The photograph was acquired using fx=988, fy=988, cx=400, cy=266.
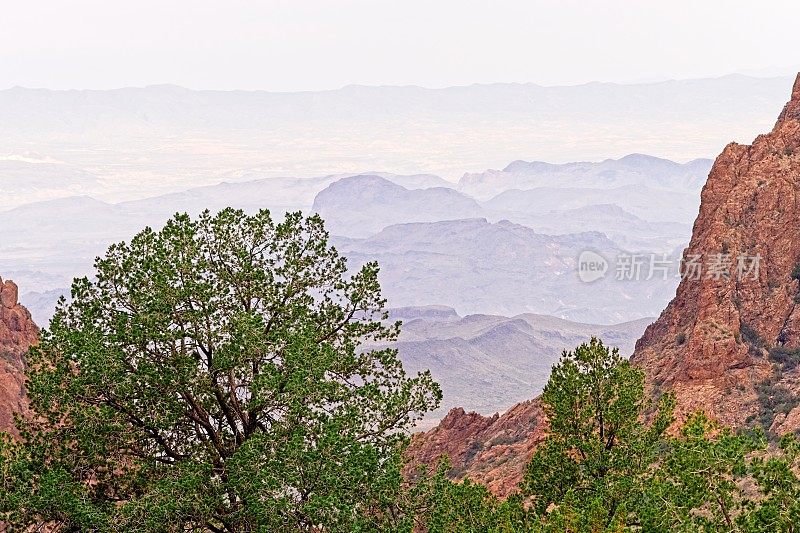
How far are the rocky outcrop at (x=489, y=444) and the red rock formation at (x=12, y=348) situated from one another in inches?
1063

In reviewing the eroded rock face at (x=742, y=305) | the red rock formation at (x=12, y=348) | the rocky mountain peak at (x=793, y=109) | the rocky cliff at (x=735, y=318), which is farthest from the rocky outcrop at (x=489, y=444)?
the rocky mountain peak at (x=793, y=109)

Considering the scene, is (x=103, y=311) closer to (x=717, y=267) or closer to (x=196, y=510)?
(x=196, y=510)

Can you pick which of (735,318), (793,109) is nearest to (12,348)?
(735,318)

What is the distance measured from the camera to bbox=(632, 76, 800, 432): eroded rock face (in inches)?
2216

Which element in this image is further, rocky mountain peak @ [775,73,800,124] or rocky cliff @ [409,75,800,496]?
rocky mountain peak @ [775,73,800,124]

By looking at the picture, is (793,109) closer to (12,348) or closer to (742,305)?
(742,305)

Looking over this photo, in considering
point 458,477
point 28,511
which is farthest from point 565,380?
point 458,477

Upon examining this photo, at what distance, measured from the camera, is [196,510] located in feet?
79.6

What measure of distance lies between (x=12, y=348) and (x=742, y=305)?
52.2 m

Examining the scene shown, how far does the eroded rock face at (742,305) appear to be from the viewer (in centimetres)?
5628

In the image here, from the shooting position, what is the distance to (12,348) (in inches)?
2928

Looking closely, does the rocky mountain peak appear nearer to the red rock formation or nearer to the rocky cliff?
the rocky cliff

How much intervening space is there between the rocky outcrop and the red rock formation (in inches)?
1063

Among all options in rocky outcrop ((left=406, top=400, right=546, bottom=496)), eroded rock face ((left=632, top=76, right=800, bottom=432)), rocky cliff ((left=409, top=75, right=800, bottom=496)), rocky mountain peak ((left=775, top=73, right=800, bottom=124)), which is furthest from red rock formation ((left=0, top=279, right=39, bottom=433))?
rocky mountain peak ((left=775, top=73, right=800, bottom=124))
